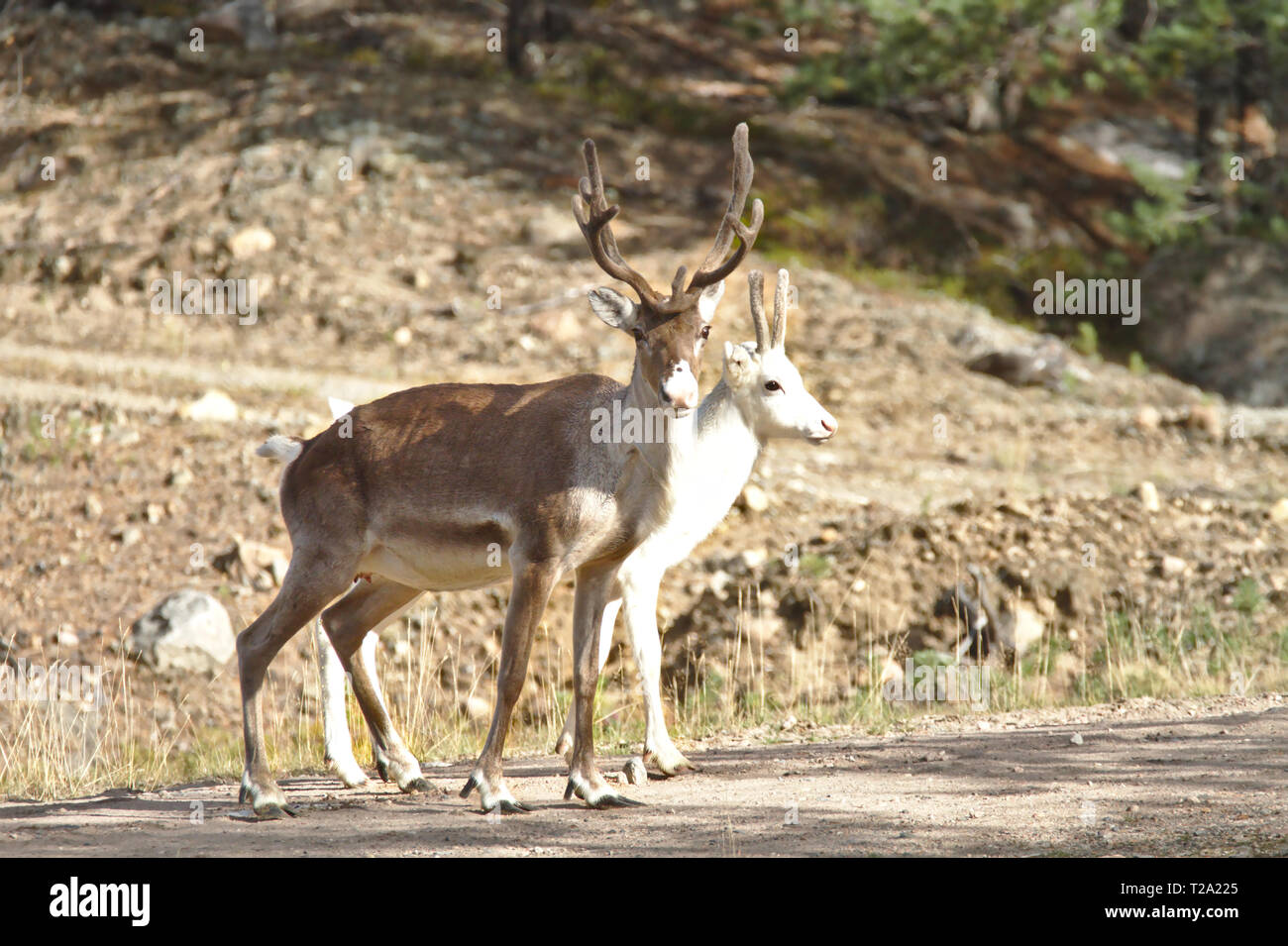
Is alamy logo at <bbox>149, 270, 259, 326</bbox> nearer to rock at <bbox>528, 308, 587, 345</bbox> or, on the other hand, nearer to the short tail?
rock at <bbox>528, 308, 587, 345</bbox>

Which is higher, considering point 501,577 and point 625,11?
point 625,11

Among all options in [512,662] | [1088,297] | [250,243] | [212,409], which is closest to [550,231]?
[250,243]

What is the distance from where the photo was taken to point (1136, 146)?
2681cm

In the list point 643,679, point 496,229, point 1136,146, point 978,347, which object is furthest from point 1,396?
point 1136,146

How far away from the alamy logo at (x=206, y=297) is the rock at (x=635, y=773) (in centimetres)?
1567

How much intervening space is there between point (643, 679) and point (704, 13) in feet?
89.4

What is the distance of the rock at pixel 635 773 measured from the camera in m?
8.10

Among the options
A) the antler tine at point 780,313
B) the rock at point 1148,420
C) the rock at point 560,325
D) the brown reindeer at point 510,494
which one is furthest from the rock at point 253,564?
the rock at point 1148,420

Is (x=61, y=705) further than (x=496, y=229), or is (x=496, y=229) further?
(x=496, y=229)

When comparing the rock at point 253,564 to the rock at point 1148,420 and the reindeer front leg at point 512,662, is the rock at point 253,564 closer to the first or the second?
the reindeer front leg at point 512,662

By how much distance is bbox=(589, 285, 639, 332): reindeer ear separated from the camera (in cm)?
753

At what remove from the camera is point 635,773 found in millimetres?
8117

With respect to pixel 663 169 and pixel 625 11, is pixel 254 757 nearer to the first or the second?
pixel 663 169

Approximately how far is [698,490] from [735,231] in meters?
1.52
